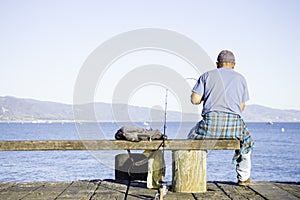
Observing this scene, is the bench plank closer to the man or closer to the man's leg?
the man

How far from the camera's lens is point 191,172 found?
234 inches

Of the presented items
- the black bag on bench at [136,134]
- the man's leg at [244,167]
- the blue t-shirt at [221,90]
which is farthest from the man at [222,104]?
the black bag on bench at [136,134]

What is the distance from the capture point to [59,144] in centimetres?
594

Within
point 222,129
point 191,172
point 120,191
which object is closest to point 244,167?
point 222,129

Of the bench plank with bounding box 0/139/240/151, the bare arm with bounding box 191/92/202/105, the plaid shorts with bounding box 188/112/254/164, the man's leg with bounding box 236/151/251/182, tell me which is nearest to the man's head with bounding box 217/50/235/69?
the bare arm with bounding box 191/92/202/105

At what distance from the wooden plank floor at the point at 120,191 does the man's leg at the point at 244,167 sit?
5.4 inches

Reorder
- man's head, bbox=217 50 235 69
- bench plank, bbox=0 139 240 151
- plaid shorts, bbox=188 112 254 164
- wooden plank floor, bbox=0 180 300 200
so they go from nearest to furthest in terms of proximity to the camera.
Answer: wooden plank floor, bbox=0 180 300 200
bench plank, bbox=0 139 240 151
plaid shorts, bbox=188 112 254 164
man's head, bbox=217 50 235 69

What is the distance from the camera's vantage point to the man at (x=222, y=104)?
6.15 metres

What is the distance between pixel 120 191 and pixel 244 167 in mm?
1608

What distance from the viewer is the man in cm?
615

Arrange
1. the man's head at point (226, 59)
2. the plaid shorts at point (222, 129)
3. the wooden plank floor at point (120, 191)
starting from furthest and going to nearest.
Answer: the man's head at point (226, 59) → the plaid shorts at point (222, 129) → the wooden plank floor at point (120, 191)

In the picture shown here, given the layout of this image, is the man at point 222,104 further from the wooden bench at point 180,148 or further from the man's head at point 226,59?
the wooden bench at point 180,148

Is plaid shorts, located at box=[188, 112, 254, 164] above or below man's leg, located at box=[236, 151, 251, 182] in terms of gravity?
above

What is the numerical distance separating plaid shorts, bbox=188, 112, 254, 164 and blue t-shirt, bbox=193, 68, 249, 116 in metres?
0.07
